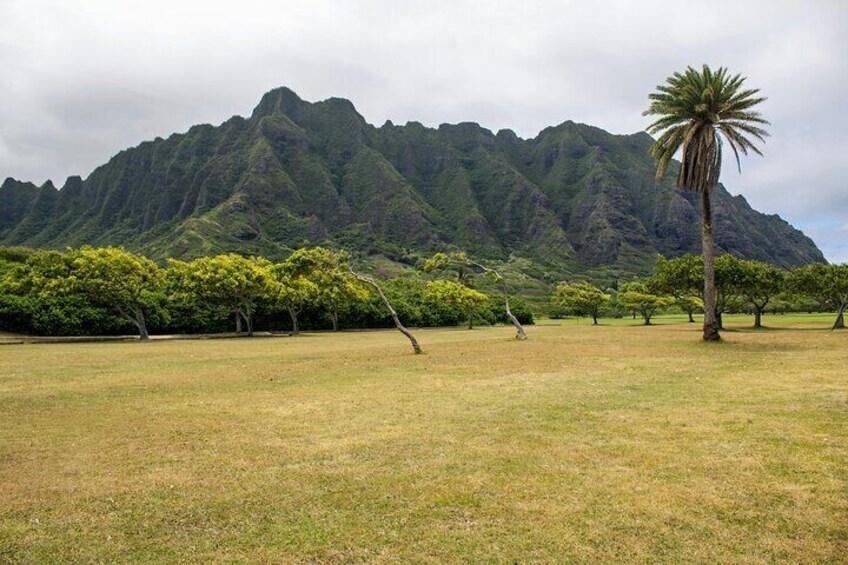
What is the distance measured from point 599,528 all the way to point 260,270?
5953 cm

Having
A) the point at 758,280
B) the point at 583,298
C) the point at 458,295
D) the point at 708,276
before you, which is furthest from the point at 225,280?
the point at 583,298

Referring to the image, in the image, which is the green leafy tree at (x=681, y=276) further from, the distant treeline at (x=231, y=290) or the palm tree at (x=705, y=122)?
the palm tree at (x=705, y=122)

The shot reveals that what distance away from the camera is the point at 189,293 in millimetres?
61625

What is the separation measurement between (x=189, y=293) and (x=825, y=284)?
6561 centimetres

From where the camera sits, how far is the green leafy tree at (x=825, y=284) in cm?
4859

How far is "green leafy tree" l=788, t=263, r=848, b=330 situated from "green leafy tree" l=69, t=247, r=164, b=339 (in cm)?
6457

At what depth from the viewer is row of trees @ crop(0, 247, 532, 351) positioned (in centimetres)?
5047

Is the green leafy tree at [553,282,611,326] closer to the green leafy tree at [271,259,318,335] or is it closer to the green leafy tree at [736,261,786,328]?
the green leafy tree at [736,261,786,328]

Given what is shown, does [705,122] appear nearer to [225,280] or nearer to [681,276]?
[681,276]

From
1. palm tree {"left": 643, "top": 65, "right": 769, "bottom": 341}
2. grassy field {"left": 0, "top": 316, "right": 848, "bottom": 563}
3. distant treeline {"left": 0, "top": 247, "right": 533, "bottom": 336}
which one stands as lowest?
grassy field {"left": 0, "top": 316, "right": 848, "bottom": 563}

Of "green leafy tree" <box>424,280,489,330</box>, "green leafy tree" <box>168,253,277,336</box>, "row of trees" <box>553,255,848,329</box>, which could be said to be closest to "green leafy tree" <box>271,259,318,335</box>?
"green leafy tree" <box>168,253,277,336</box>

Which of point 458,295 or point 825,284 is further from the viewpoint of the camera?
point 458,295

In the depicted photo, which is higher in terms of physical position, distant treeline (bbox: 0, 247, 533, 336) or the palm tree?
the palm tree

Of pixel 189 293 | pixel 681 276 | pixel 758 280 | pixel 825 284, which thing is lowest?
pixel 189 293
